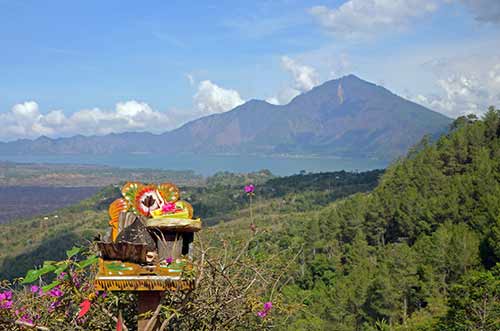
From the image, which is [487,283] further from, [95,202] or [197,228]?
[95,202]

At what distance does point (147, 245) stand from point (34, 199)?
158 meters

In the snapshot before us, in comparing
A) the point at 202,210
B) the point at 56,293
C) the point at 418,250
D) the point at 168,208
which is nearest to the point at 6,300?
the point at 56,293

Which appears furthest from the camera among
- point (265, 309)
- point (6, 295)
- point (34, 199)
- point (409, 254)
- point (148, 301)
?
point (34, 199)

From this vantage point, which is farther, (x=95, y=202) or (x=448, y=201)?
(x=95, y=202)

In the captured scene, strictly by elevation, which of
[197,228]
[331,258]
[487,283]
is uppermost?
[197,228]

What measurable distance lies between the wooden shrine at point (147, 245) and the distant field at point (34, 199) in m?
116

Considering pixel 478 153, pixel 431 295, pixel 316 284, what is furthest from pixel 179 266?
pixel 478 153

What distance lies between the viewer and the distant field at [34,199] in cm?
11989

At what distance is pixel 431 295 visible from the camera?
61.4 feet

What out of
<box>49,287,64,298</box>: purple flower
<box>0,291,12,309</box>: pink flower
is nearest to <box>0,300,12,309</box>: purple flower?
<box>0,291,12,309</box>: pink flower

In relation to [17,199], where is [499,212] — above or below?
above

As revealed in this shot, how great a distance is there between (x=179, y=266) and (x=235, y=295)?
1.68 ft

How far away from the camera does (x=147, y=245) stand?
2.95 m

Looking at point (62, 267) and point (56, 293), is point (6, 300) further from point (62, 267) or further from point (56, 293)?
point (62, 267)
